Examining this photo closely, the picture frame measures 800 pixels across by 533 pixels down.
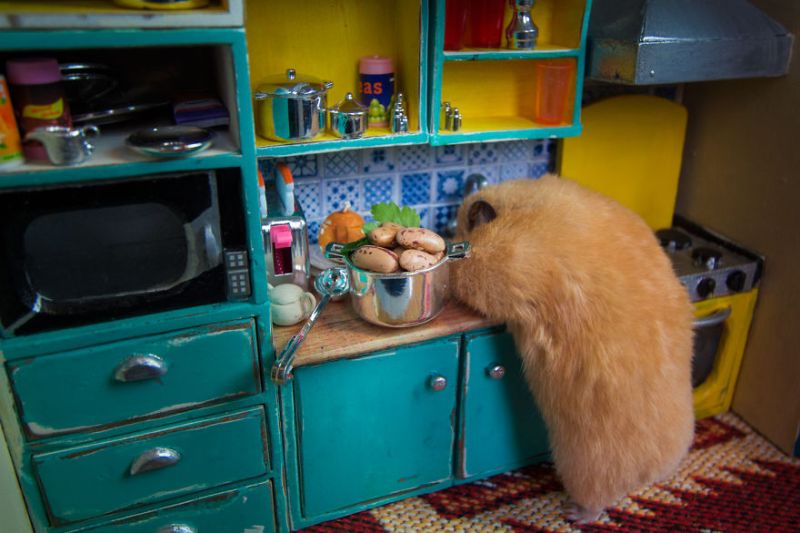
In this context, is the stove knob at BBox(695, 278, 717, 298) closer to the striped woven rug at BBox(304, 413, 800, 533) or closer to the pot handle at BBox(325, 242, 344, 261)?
the striped woven rug at BBox(304, 413, 800, 533)

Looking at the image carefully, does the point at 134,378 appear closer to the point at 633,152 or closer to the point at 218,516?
the point at 218,516

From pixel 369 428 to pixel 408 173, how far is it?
78 cm

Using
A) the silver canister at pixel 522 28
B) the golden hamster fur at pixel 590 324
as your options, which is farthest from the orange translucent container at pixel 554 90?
the golden hamster fur at pixel 590 324

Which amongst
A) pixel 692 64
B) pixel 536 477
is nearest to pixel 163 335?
pixel 536 477

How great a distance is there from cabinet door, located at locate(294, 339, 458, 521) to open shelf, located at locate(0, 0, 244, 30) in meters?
0.79

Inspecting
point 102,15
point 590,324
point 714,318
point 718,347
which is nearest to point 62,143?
point 102,15

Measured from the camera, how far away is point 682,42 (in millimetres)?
1735

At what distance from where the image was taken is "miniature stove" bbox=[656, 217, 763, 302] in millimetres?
1986

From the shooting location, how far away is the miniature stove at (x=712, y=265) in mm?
1986

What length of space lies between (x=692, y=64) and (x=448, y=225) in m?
0.82

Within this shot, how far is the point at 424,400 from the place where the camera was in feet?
5.63

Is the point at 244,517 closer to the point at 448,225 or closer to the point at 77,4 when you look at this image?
the point at 448,225

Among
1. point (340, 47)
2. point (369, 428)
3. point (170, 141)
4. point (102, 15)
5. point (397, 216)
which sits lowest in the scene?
point (369, 428)

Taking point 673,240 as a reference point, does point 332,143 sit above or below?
above
